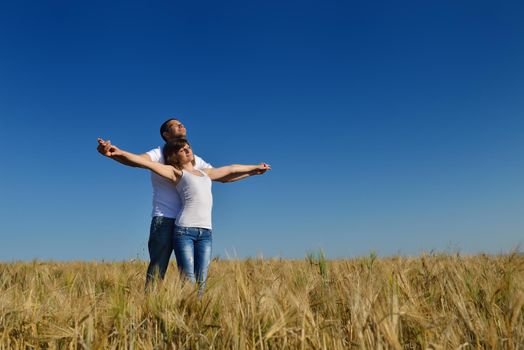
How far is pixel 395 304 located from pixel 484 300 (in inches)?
47.6

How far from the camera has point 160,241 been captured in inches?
155

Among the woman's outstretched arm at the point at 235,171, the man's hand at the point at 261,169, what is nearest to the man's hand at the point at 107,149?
the woman's outstretched arm at the point at 235,171

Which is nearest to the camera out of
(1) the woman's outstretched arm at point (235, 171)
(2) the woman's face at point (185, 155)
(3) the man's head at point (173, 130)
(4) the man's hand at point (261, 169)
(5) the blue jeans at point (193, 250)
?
(5) the blue jeans at point (193, 250)

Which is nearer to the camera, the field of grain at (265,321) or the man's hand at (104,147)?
the field of grain at (265,321)

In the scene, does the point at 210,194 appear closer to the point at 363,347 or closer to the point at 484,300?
the point at 484,300

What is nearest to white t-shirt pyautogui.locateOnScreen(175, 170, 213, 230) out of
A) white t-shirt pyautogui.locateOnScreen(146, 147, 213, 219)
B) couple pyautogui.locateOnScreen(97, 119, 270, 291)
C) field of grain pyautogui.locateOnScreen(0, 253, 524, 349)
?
couple pyautogui.locateOnScreen(97, 119, 270, 291)

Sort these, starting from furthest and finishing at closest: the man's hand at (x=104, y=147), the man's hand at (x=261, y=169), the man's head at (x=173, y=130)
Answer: the man's hand at (x=261, y=169), the man's head at (x=173, y=130), the man's hand at (x=104, y=147)

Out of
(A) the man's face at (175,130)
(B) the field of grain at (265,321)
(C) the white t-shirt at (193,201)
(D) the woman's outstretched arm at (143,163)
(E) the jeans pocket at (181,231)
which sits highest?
(A) the man's face at (175,130)

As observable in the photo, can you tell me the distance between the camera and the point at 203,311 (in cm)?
223

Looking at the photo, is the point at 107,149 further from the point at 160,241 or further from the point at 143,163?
the point at 160,241

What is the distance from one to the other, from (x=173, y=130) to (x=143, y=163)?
609 millimetres

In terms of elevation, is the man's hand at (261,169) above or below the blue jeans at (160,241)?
above

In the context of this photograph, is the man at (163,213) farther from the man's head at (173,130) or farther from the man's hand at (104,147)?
the man's hand at (104,147)

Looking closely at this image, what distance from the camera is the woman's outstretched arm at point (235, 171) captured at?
4312 mm
